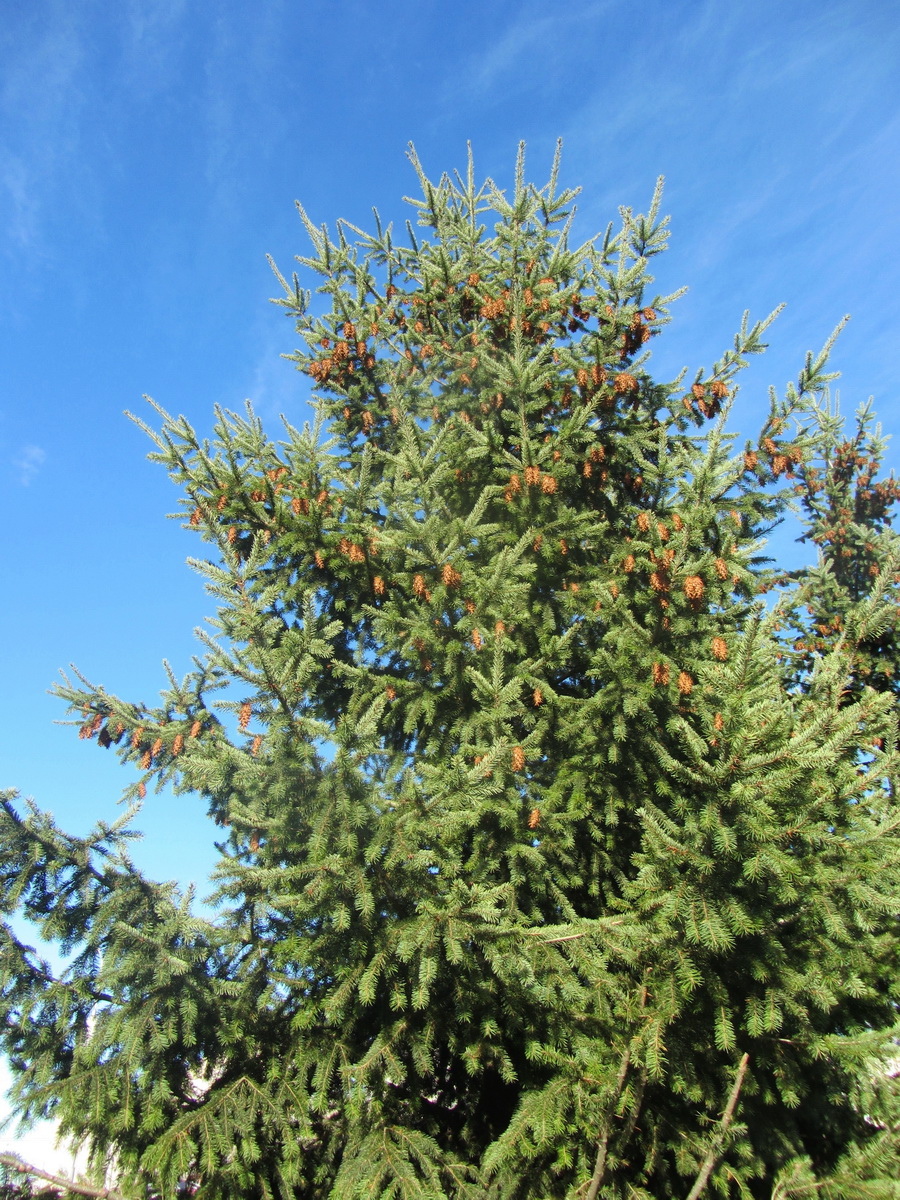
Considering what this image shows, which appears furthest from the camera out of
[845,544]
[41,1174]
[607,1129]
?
[845,544]

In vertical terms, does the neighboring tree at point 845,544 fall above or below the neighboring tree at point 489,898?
above

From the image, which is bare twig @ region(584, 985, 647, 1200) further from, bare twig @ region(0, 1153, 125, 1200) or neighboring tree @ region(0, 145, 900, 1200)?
bare twig @ region(0, 1153, 125, 1200)

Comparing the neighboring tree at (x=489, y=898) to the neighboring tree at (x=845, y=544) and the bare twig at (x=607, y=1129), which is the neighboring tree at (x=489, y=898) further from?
the neighboring tree at (x=845, y=544)

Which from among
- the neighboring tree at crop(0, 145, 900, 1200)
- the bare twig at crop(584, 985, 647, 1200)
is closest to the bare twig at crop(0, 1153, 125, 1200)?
the neighboring tree at crop(0, 145, 900, 1200)

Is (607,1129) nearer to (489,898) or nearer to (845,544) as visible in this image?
(489,898)

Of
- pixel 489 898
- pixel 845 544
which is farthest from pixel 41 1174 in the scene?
pixel 845 544

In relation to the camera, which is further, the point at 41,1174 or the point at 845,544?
the point at 845,544

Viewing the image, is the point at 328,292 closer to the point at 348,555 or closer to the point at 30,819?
the point at 348,555

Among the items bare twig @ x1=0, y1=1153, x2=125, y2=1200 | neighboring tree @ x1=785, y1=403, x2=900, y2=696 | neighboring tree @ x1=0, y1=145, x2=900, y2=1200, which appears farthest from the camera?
neighboring tree @ x1=785, y1=403, x2=900, y2=696

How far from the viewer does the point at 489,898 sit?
4.09 m

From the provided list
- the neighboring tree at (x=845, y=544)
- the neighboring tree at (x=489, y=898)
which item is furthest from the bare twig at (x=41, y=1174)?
the neighboring tree at (x=845, y=544)

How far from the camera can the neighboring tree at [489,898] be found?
4.00 meters

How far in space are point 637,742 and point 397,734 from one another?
249 centimetres

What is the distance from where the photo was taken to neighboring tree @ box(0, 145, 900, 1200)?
400 centimetres
